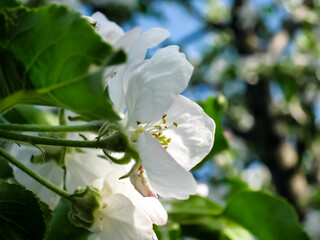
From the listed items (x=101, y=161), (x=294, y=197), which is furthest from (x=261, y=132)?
(x=101, y=161)

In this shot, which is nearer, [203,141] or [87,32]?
[87,32]

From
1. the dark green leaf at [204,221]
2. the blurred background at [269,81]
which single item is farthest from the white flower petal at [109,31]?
the blurred background at [269,81]

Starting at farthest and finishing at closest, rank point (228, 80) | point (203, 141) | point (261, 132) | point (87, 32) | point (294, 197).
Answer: point (228, 80), point (261, 132), point (294, 197), point (203, 141), point (87, 32)

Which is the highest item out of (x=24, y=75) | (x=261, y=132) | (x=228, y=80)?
(x=24, y=75)

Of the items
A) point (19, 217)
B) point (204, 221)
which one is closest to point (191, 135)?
point (19, 217)

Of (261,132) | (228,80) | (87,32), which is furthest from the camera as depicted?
(228,80)

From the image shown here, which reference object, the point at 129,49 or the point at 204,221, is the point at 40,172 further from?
the point at 204,221

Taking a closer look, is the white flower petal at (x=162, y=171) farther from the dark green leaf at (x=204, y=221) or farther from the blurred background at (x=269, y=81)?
the blurred background at (x=269, y=81)

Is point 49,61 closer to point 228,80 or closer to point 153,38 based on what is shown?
point 153,38
